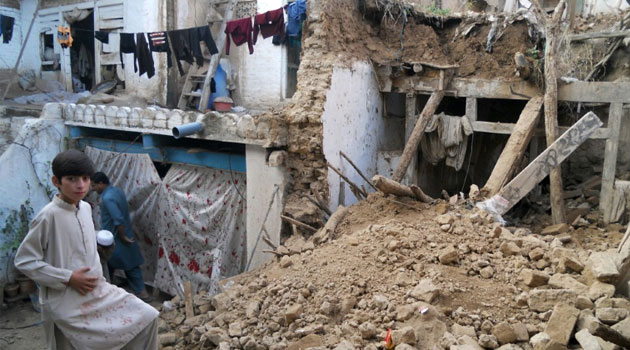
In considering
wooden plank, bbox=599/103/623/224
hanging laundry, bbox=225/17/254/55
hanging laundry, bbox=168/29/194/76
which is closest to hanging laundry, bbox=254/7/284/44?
hanging laundry, bbox=225/17/254/55

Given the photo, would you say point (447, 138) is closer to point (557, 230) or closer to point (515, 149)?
point (515, 149)

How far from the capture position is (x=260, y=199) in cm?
694

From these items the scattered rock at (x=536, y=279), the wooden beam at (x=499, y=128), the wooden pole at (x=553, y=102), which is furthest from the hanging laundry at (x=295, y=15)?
the scattered rock at (x=536, y=279)

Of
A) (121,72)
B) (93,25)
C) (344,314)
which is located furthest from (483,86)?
(93,25)

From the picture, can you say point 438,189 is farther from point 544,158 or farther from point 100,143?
point 100,143

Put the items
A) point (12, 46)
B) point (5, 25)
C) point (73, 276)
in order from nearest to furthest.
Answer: point (73, 276) < point (5, 25) < point (12, 46)

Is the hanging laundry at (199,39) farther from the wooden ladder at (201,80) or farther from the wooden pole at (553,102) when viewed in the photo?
the wooden pole at (553,102)

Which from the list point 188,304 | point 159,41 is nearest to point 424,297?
point 188,304

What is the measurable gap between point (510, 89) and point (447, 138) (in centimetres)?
120

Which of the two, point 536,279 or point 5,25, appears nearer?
point 536,279

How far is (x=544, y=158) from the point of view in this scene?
237 inches

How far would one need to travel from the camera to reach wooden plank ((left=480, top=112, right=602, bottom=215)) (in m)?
5.79

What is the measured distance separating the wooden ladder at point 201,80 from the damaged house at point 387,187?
0.42 meters

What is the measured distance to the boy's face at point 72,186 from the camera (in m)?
3.12
